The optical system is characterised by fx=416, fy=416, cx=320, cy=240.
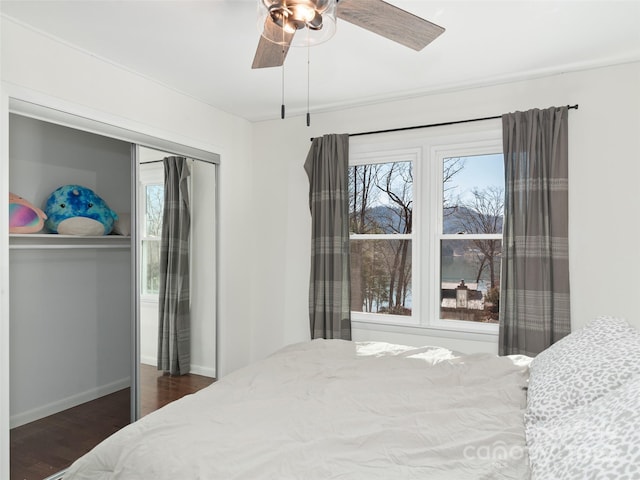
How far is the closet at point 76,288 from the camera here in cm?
252

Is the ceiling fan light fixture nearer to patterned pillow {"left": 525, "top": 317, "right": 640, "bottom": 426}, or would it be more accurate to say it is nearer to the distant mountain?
patterned pillow {"left": 525, "top": 317, "right": 640, "bottom": 426}

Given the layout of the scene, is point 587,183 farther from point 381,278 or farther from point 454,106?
point 381,278

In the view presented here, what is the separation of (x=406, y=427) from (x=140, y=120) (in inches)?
105

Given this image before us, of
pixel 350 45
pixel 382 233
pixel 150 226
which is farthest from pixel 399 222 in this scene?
pixel 150 226

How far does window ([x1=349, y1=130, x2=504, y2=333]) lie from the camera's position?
3219 mm

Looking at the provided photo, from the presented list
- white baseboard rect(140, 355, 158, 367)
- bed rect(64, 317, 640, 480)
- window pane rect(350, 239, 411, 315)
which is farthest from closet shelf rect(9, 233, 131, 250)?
window pane rect(350, 239, 411, 315)

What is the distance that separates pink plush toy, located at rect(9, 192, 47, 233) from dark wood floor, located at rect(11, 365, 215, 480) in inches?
45.0

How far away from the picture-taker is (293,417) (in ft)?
4.71

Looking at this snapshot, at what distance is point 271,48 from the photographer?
205 cm

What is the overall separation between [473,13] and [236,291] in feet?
9.54

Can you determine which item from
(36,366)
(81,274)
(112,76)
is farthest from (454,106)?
(36,366)

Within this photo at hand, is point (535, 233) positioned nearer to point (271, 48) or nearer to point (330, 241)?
point (330, 241)

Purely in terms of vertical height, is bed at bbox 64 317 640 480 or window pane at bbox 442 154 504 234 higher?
window pane at bbox 442 154 504 234

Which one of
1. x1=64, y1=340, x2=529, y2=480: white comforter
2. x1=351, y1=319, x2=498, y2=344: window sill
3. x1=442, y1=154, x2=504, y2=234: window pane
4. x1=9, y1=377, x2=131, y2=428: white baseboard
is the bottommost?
x1=9, y1=377, x2=131, y2=428: white baseboard
